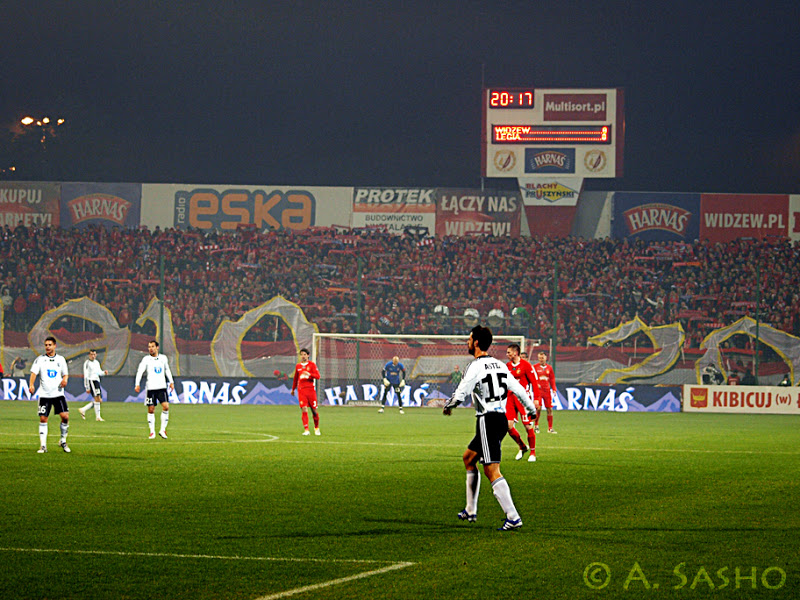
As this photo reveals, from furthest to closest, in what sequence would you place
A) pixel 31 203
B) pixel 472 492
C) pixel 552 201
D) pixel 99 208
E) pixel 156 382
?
pixel 99 208
pixel 31 203
pixel 552 201
pixel 156 382
pixel 472 492

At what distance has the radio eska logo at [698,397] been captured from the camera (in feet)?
136

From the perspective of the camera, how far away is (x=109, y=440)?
909 inches

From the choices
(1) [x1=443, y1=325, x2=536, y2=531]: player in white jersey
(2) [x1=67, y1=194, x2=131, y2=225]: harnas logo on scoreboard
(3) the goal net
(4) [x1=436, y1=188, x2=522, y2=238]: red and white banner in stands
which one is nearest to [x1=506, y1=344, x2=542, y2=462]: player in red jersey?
(1) [x1=443, y1=325, x2=536, y2=531]: player in white jersey

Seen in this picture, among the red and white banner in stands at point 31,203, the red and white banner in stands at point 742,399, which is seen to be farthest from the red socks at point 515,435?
the red and white banner in stands at point 31,203

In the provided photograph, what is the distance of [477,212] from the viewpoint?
203 ft

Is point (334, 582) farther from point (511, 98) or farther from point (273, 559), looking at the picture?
point (511, 98)

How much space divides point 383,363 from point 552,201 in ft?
70.0

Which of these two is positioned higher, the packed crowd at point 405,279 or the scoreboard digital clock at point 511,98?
the scoreboard digital clock at point 511,98

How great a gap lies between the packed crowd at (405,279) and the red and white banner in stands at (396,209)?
1.80m

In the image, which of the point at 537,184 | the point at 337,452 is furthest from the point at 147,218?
the point at 337,452

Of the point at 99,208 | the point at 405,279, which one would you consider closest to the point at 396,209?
the point at 405,279

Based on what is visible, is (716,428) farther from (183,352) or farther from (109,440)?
(183,352)

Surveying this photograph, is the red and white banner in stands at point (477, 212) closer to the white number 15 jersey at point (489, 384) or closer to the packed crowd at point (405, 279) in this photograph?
the packed crowd at point (405, 279)
